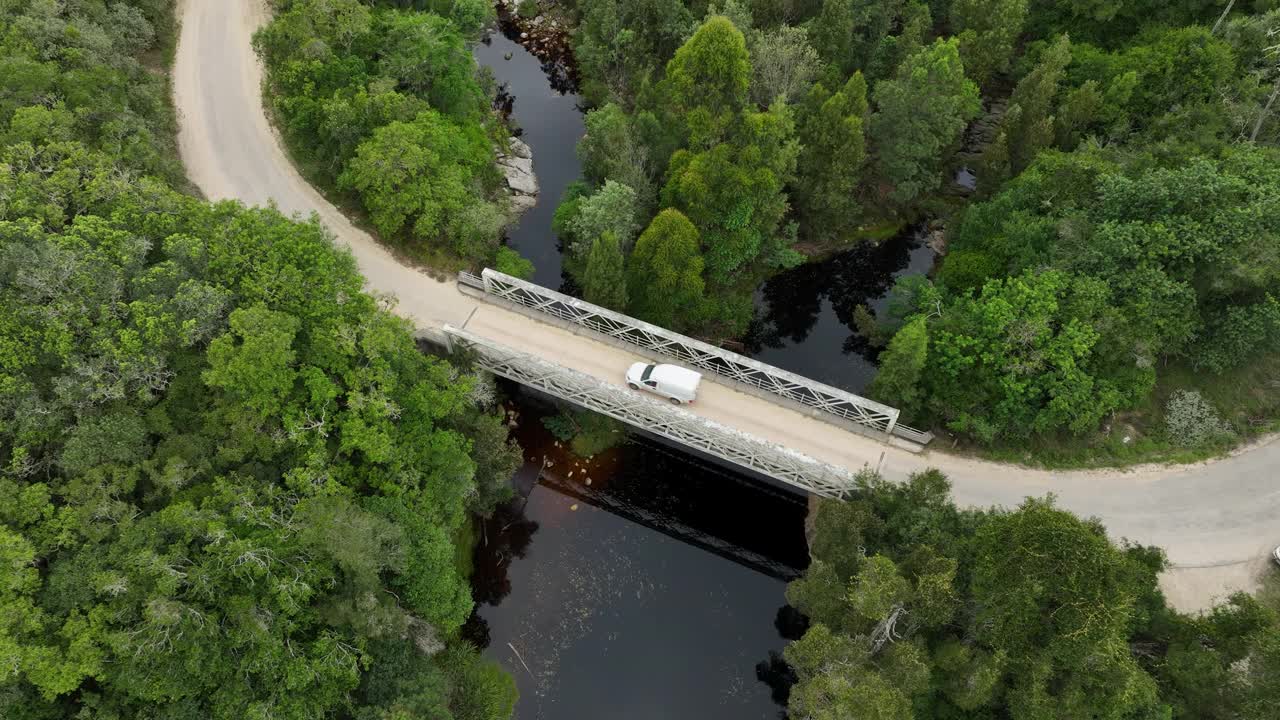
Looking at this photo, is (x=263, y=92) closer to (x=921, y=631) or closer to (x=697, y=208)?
(x=697, y=208)

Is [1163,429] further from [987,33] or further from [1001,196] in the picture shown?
[987,33]

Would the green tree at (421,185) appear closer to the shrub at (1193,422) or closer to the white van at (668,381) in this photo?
the white van at (668,381)

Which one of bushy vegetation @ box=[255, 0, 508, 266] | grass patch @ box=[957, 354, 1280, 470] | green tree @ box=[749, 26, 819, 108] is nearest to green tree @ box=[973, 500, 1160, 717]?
grass patch @ box=[957, 354, 1280, 470]

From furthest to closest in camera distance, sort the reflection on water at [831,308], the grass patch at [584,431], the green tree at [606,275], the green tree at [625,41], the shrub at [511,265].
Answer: the green tree at [625,41] < the reflection on water at [831,308] < the shrub at [511,265] < the grass patch at [584,431] < the green tree at [606,275]

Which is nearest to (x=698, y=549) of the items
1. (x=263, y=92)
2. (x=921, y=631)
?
(x=921, y=631)

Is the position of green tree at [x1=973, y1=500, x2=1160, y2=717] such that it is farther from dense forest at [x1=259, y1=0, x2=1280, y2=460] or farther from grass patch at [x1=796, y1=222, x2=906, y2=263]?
grass patch at [x1=796, y1=222, x2=906, y2=263]

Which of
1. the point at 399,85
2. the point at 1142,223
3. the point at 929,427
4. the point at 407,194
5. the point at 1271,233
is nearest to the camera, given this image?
the point at 1271,233

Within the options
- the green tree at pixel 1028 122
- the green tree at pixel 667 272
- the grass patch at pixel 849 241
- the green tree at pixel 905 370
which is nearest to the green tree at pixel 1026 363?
the green tree at pixel 905 370
